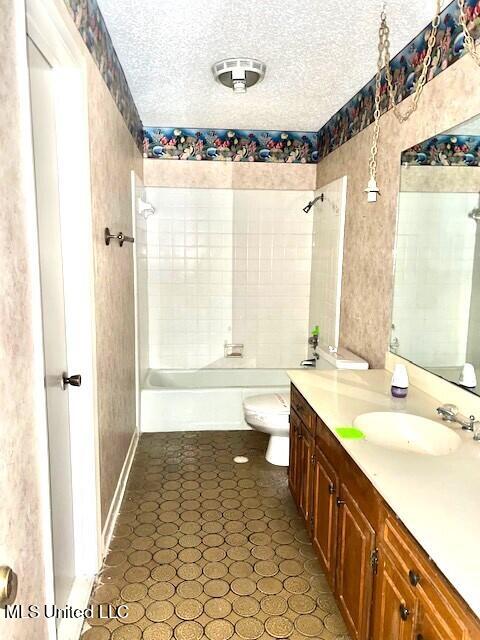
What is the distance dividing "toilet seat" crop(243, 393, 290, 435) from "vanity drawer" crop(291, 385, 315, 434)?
451 millimetres

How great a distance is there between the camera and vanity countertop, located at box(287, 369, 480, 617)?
1014mm

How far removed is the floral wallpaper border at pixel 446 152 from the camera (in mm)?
1848

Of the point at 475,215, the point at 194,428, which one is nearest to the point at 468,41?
the point at 475,215

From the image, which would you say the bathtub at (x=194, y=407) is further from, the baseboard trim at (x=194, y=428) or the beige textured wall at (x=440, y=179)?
the beige textured wall at (x=440, y=179)

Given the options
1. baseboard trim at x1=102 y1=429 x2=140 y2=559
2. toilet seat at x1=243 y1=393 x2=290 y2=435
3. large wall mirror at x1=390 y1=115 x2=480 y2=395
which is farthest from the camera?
toilet seat at x1=243 y1=393 x2=290 y2=435

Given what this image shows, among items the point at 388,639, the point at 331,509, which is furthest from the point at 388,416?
the point at 388,639

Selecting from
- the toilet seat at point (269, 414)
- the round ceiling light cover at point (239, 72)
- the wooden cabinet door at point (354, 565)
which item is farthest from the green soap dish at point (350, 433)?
the round ceiling light cover at point (239, 72)

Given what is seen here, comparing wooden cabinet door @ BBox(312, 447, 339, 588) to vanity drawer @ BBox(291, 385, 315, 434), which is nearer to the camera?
wooden cabinet door @ BBox(312, 447, 339, 588)

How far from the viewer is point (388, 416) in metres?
1.91

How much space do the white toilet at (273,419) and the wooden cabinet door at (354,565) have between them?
4.13ft

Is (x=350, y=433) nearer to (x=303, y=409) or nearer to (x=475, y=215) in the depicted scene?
(x=303, y=409)

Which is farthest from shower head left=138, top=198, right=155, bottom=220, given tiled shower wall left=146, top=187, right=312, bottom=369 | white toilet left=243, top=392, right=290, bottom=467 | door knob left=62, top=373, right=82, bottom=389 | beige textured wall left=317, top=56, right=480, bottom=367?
door knob left=62, top=373, right=82, bottom=389

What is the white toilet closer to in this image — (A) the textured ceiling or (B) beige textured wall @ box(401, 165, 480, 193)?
(B) beige textured wall @ box(401, 165, 480, 193)

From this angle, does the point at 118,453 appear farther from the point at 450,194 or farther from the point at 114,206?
the point at 450,194
